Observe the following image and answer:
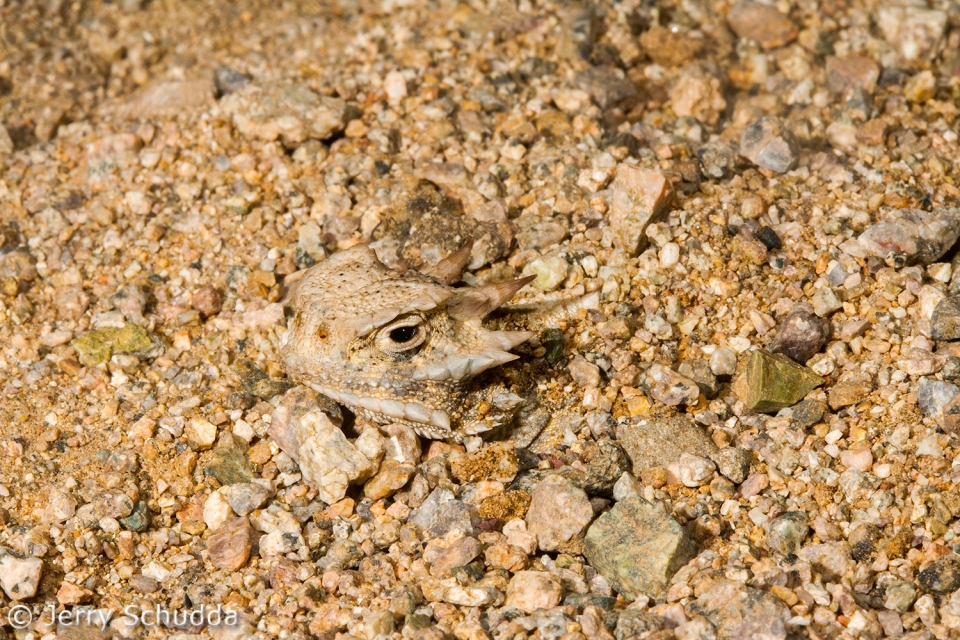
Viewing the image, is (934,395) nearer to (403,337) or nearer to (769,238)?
(769,238)

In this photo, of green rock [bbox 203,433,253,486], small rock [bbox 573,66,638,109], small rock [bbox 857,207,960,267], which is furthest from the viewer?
small rock [bbox 573,66,638,109]

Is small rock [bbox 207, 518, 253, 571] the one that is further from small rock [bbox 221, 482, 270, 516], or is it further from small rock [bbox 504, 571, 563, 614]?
small rock [bbox 504, 571, 563, 614]

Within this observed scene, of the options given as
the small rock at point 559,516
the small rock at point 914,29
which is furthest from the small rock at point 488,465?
the small rock at point 914,29

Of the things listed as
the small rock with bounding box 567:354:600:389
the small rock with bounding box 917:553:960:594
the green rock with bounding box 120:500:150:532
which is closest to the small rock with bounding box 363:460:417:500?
the small rock with bounding box 567:354:600:389

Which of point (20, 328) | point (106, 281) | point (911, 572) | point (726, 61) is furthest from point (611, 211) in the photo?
point (20, 328)

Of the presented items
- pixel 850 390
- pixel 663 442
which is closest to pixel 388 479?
pixel 663 442

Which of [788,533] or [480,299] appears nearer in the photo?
[788,533]
